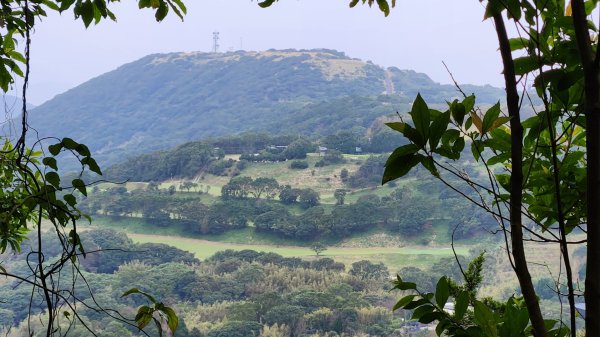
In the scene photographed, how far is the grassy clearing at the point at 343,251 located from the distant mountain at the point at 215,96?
15.0 meters

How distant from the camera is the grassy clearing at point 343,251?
2172cm

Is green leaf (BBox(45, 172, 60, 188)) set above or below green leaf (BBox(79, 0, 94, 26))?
below

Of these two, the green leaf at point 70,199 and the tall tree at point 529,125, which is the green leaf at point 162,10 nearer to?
the green leaf at point 70,199

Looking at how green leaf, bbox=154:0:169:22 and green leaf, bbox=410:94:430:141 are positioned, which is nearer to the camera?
green leaf, bbox=410:94:430:141

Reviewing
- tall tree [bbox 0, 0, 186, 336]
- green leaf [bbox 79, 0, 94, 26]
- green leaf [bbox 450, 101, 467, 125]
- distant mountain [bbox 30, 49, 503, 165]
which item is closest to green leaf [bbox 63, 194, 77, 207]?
tall tree [bbox 0, 0, 186, 336]

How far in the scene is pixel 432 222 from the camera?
987 inches

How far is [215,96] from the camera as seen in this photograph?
51.2 meters

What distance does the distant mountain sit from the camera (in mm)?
44072

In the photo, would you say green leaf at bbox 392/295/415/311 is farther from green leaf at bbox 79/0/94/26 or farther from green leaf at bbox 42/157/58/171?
green leaf at bbox 79/0/94/26

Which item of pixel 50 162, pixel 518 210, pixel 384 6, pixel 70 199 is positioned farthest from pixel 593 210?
pixel 70 199

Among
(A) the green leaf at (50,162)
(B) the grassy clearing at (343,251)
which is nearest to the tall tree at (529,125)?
(A) the green leaf at (50,162)

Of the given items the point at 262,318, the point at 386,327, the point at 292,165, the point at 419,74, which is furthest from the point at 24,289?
the point at 419,74

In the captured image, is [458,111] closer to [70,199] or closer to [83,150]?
[83,150]

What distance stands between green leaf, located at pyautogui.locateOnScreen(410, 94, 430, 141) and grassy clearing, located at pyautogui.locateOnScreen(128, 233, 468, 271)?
20.7m
